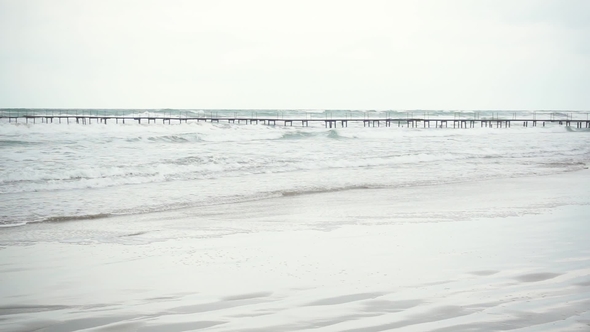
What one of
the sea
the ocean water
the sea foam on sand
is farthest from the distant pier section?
the sea foam on sand

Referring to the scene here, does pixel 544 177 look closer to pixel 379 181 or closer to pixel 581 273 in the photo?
pixel 379 181

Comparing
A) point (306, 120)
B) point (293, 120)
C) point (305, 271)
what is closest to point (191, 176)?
point (305, 271)

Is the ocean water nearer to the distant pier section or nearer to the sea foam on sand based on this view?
the sea foam on sand

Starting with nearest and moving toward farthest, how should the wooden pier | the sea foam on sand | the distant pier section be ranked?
1. the sea foam on sand
2. the wooden pier
3. the distant pier section

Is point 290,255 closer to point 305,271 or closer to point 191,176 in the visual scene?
point 305,271

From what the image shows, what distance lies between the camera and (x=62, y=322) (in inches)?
121

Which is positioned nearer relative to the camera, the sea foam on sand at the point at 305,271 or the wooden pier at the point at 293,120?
the sea foam on sand at the point at 305,271

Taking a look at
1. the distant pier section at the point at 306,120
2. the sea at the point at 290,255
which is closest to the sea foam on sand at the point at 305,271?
the sea at the point at 290,255

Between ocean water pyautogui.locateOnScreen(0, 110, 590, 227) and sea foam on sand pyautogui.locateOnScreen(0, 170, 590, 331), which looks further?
ocean water pyautogui.locateOnScreen(0, 110, 590, 227)

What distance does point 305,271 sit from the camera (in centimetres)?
425

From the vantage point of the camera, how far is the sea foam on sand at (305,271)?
3.07 metres

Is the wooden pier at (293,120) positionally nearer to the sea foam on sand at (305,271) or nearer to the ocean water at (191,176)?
the ocean water at (191,176)

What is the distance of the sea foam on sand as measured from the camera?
121 inches

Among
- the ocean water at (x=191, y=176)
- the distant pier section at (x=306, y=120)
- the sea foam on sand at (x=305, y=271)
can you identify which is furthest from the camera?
the distant pier section at (x=306, y=120)
